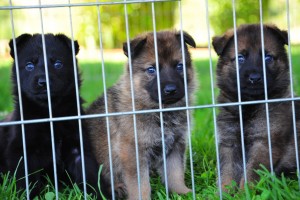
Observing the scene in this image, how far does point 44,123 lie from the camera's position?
3570 mm

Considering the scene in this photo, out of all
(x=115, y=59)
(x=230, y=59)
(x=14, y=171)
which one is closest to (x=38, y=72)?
(x=14, y=171)

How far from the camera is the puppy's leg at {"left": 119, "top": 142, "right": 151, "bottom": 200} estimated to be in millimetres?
3504

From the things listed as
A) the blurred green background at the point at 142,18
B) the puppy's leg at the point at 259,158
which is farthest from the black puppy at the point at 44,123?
the blurred green background at the point at 142,18

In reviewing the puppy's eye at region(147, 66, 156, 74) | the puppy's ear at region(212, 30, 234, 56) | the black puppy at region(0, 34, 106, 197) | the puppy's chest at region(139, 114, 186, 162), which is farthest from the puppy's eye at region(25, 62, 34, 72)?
the puppy's ear at region(212, 30, 234, 56)

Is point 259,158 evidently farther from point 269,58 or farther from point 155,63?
point 155,63

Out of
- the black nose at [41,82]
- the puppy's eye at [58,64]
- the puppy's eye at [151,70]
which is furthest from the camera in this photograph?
the puppy's eye at [151,70]

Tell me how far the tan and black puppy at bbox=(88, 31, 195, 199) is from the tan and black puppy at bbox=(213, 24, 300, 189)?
0.31 metres

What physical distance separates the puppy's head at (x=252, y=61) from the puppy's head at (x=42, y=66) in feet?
3.81

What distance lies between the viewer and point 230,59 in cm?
386

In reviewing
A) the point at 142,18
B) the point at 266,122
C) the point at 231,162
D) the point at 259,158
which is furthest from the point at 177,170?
the point at 142,18

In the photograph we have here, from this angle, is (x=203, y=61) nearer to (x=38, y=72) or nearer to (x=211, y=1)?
(x=211, y=1)

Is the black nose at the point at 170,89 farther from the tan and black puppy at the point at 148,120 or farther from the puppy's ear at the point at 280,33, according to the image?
the puppy's ear at the point at 280,33

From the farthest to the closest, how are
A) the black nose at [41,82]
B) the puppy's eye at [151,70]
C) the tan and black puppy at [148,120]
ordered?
the puppy's eye at [151,70] < the tan and black puppy at [148,120] < the black nose at [41,82]

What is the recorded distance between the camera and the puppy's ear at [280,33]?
375 cm
